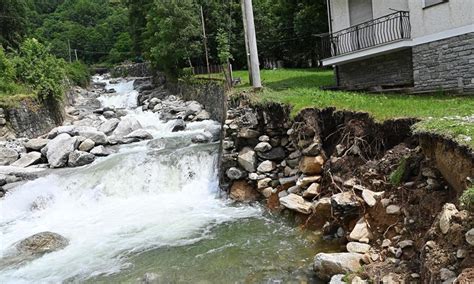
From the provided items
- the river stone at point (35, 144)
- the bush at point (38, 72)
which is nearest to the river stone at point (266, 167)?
the river stone at point (35, 144)

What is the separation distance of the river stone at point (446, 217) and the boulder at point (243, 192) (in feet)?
19.9

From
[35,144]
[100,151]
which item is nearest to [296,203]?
[100,151]

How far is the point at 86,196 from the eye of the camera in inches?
Answer: 496

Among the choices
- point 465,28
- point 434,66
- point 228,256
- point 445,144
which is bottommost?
point 228,256

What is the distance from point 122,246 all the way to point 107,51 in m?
74.0

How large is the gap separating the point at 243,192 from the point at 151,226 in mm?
2698

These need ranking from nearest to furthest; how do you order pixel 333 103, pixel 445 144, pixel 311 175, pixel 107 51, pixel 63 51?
pixel 445 144 → pixel 311 175 → pixel 333 103 → pixel 63 51 → pixel 107 51

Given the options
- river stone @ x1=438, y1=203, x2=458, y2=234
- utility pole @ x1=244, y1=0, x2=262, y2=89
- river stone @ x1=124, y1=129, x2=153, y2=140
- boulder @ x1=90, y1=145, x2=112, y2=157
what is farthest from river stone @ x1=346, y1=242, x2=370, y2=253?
river stone @ x1=124, y1=129, x2=153, y2=140

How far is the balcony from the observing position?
43.3 ft

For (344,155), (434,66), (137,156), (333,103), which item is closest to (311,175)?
(344,155)

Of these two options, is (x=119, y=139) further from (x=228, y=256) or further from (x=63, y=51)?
(x=63, y=51)

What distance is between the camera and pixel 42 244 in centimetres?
904

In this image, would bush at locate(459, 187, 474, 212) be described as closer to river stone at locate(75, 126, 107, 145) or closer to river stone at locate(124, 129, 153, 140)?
river stone at locate(75, 126, 107, 145)

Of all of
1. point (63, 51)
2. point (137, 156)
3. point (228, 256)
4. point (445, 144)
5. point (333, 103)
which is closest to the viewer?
point (445, 144)
